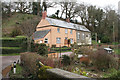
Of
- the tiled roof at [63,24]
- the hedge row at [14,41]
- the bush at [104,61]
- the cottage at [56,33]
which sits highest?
the tiled roof at [63,24]

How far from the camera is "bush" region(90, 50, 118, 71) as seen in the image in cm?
537

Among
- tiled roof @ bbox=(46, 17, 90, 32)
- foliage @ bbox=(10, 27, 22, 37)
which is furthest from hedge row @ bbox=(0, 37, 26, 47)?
tiled roof @ bbox=(46, 17, 90, 32)

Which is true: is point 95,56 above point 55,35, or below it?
below

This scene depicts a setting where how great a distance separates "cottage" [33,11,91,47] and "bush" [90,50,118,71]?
7.52 metres

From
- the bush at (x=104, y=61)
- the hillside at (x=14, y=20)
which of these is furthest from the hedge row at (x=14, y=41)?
the bush at (x=104, y=61)

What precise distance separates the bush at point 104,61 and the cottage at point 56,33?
24.7ft

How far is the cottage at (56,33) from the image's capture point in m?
13.9

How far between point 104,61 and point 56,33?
32.9ft

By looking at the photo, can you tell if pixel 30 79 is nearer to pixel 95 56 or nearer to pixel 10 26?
pixel 95 56

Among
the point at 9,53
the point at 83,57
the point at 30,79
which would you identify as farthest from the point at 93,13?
the point at 9,53

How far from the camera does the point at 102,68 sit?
5539 millimetres

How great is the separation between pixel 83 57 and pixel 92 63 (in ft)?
3.20

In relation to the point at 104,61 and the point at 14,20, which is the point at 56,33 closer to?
the point at 14,20

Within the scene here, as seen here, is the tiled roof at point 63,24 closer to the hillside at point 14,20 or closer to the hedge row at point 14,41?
the hillside at point 14,20
